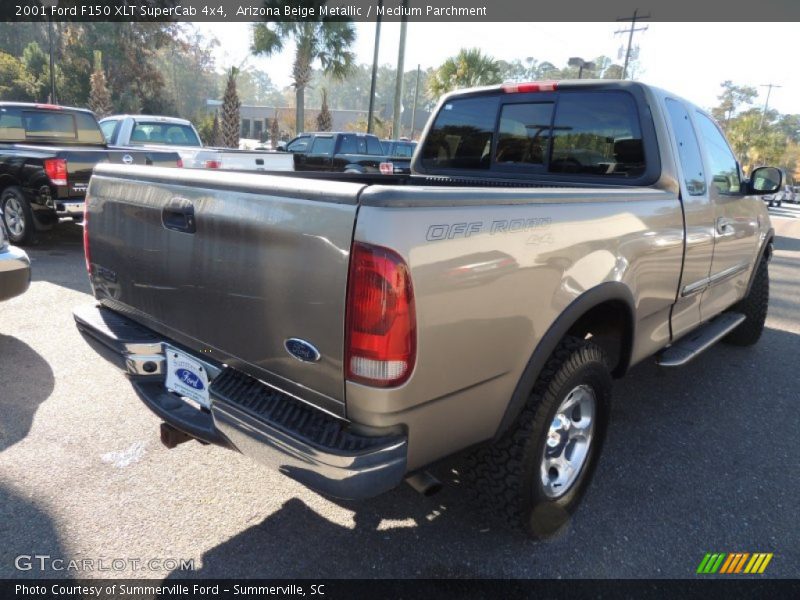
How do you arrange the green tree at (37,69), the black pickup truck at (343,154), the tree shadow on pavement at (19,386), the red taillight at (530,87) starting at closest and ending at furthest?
the tree shadow on pavement at (19,386), the red taillight at (530,87), the black pickup truck at (343,154), the green tree at (37,69)

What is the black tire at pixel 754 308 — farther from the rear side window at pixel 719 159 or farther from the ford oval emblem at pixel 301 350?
the ford oval emblem at pixel 301 350

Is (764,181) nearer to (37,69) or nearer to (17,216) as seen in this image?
(17,216)

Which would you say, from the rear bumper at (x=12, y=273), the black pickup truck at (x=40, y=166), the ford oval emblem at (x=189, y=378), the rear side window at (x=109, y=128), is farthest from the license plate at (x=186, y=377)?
the rear side window at (x=109, y=128)

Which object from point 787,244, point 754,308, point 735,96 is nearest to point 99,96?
point 787,244

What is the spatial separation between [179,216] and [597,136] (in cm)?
245

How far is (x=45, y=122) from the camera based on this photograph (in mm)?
8836

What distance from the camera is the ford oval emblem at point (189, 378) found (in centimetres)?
228

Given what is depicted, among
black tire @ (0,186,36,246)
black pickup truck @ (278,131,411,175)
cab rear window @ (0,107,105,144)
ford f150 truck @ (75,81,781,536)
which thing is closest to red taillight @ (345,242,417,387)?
ford f150 truck @ (75,81,781,536)

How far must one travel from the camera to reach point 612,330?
2.87m

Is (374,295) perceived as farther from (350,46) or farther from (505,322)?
(350,46)

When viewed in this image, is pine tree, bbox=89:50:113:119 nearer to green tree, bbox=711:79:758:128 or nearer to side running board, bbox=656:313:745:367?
side running board, bbox=656:313:745:367

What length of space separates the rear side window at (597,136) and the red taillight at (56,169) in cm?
625

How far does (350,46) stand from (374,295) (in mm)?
27400

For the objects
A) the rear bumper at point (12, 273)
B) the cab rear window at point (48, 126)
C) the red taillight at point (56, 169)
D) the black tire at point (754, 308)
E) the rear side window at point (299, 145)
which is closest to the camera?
the rear bumper at point (12, 273)
